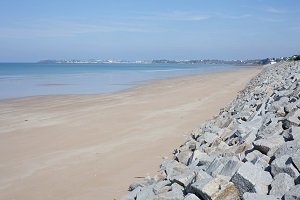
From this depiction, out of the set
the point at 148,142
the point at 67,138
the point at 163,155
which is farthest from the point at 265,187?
the point at 67,138

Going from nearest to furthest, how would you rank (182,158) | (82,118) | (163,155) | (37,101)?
(182,158)
(163,155)
(82,118)
(37,101)

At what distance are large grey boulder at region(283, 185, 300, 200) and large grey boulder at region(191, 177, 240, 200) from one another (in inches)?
18.7

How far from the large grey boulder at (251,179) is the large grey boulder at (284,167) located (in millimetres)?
82

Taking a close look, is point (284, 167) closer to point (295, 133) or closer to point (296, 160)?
point (296, 160)

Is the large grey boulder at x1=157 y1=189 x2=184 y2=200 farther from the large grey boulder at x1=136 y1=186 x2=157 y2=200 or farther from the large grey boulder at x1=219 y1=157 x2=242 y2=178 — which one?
the large grey boulder at x1=219 y1=157 x2=242 y2=178

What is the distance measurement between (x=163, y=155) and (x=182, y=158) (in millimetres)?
1398

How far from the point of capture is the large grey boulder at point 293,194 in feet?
9.59

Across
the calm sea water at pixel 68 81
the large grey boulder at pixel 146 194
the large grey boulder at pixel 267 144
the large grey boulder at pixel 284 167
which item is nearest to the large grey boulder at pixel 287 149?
the large grey boulder at pixel 284 167

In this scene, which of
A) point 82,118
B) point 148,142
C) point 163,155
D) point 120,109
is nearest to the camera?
point 163,155

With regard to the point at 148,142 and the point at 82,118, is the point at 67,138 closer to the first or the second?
the point at 148,142

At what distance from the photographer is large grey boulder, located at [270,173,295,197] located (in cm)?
323

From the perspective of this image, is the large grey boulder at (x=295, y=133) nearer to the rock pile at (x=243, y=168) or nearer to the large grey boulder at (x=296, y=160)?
the rock pile at (x=243, y=168)

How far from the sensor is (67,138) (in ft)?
32.3

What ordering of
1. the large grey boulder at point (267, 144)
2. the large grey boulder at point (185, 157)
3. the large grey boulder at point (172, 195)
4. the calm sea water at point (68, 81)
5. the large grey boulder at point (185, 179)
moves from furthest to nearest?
the calm sea water at point (68, 81) < the large grey boulder at point (185, 157) < the large grey boulder at point (267, 144) < the large grey boulder at point (185, 179) < the large grey boulder at point (172, 195)
